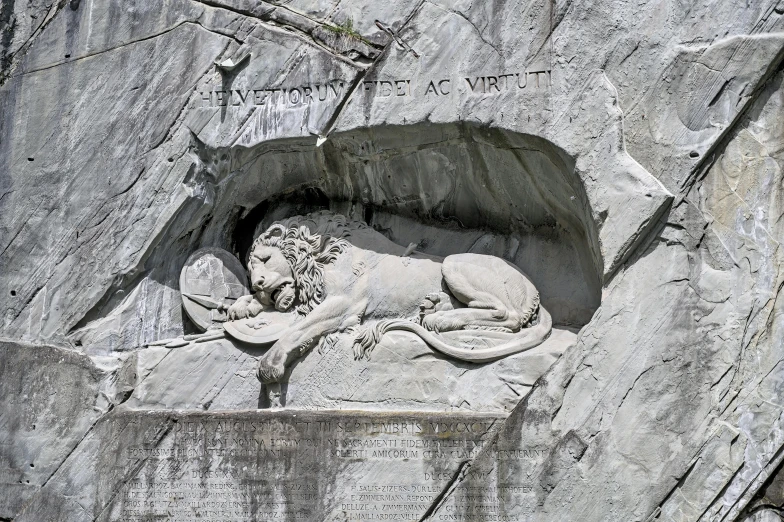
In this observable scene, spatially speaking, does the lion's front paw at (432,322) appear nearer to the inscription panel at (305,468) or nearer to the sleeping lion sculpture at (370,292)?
the sleeping lion sculpture at (370,292)

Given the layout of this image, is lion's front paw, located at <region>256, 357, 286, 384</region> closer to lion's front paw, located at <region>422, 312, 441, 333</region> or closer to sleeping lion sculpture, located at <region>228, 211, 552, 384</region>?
sleeping lion sculpture, located at <region>228, 211, 552, 384</region>

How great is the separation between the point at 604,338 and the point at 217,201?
2752 millimetres

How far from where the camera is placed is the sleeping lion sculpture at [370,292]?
7242mm

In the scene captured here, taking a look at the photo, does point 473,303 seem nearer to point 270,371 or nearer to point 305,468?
point 270,371

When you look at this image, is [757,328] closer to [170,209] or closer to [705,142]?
[705,142]

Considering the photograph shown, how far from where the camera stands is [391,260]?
755 centimetres

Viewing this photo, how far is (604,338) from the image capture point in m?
6.73

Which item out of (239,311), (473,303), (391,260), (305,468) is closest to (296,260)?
(239,311)

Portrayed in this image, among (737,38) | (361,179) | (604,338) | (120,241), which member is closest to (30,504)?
(120,241)

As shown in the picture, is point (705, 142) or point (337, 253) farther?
point (337, 253)

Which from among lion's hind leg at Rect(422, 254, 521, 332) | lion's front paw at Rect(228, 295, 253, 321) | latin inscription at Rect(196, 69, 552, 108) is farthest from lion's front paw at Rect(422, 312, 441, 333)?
latin inscription at Rect(196, 69, 552, 108)

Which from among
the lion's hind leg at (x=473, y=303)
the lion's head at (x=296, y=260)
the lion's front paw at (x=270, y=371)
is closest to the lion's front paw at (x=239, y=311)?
the lion's head at (x=296, y=260)

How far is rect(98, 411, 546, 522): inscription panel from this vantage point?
22.4 ft

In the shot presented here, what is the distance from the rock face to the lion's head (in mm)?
20
